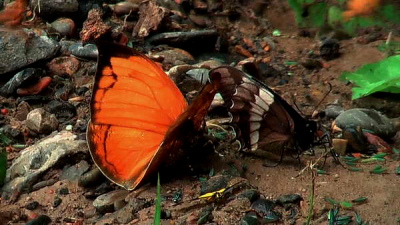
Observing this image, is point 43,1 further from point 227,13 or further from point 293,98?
point 293,98

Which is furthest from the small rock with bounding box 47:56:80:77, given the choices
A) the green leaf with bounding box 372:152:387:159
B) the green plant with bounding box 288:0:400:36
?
the green plant with bounding box 288:0:400:36

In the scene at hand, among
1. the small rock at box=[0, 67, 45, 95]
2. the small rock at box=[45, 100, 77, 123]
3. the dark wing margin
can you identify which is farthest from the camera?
the small rock at box=[0, 67, 45, 95]

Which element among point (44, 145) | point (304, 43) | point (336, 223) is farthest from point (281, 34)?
point (336, 223)

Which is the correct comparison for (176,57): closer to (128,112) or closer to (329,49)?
(329,49)

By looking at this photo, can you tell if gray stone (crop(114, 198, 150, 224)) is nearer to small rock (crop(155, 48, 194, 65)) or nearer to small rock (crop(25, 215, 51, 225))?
small rock (crop(25, 215, 51, 225))

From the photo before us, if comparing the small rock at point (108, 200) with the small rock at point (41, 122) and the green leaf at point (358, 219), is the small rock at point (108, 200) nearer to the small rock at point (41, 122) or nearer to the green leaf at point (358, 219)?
the small rock at point (41, 122)
